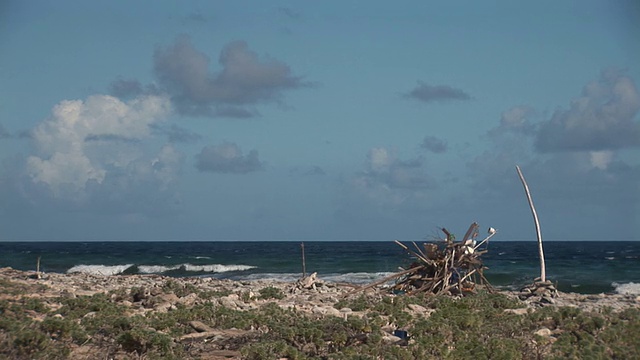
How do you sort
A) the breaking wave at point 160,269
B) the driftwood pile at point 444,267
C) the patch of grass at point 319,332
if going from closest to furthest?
the patch of grass at point 319,332 < the driftwood pile at point 444,267 < the breaking wave at point 160,269

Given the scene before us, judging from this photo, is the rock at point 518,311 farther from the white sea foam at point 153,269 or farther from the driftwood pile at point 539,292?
the white sea foam at point 153,269

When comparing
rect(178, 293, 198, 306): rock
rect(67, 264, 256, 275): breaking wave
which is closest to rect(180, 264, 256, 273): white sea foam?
rect(67, 264, 256, 275): breaking wave

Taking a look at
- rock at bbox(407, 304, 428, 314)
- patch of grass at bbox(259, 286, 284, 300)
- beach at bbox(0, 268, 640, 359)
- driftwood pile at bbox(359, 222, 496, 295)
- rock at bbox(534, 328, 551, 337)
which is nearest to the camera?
beach at bbox(0, 268, 640, 359)

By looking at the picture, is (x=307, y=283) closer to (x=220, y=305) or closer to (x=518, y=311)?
(x=220, y=305)

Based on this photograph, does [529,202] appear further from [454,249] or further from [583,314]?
[583,314]

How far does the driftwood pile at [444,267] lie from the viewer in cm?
1655

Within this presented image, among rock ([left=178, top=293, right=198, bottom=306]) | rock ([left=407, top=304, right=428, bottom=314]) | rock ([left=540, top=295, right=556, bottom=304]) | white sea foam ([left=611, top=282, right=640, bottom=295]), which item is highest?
rock ([left=178, top=293, right=198, bottom=306])

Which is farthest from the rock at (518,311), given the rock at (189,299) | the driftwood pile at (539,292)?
the rock at (189,299)

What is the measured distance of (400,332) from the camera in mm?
10867

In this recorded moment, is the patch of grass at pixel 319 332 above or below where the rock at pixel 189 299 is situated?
below

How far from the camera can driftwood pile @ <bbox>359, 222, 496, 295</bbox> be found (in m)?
16.5

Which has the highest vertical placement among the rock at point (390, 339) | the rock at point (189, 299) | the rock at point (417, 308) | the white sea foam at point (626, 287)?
the rock at point (189, 299)

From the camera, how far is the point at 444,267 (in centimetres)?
1658

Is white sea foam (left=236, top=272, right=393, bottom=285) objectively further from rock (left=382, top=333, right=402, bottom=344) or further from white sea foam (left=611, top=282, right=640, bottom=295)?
rock (left=382, top=333, right=402, bottom=344)
